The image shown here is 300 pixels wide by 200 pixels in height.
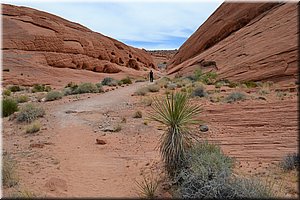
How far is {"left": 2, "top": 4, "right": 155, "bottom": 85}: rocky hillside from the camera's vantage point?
122 ft

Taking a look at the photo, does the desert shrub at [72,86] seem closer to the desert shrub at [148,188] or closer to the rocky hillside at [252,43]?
the rocky hillside at [252,43]

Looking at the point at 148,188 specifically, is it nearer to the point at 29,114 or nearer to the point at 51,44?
the point at 29,114

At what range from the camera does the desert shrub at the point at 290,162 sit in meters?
5.97

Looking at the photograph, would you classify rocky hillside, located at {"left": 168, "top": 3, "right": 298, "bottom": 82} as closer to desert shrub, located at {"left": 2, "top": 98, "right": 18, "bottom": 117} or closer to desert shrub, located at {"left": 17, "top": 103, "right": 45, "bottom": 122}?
desert shrub, located at {"left": 17, "top": 103, "right": 45, "bottom": 122}

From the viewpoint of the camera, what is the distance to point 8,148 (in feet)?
27.3

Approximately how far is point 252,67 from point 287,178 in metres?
18.5

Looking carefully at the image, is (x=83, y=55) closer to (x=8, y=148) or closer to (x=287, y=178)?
(x=8, y=148)

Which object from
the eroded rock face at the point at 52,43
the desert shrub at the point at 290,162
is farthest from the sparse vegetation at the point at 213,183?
the eroded rock face at the point at 52,43

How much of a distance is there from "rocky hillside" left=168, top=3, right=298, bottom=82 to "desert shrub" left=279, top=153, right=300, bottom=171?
14.4 meters

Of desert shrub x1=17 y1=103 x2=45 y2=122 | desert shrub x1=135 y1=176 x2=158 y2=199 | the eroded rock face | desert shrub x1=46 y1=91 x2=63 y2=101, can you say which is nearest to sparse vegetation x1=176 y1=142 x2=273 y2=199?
desert shrub x1=135 y1=176 x2=158 y2=199

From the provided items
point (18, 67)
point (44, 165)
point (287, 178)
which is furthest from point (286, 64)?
point (18, 67)

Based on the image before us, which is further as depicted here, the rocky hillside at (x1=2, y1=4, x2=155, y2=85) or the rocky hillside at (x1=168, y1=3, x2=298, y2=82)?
the rocky hillside at (x1=2, y1=4, x2=155, y2=85)

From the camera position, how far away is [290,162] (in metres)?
6.04

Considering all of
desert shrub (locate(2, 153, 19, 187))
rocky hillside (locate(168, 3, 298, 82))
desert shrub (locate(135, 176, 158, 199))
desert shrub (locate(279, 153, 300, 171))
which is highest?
rocky hillside (locate(168, 3, 298, 82))
